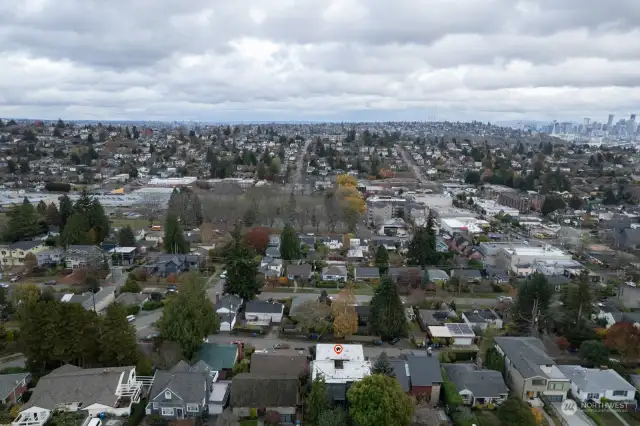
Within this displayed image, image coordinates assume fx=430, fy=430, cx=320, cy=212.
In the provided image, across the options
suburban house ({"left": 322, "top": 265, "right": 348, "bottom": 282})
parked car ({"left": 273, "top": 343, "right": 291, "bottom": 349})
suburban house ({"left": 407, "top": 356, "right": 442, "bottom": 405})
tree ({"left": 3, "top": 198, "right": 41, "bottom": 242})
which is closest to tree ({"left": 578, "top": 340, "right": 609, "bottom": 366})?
suburban house ({"left": 407, "top": 356, "right": 442, "bottom": 405})

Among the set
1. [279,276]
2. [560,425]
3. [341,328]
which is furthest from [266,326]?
[560,425]

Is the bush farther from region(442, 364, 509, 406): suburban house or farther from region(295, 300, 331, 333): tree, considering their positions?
region(442, 364, 509, 406): suburban house

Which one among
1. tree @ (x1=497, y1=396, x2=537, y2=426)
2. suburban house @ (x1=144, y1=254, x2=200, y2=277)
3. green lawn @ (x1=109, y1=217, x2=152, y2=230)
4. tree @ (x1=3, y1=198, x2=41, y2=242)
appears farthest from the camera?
green lawn @ (x1=109, y1=217, x2=152, y2=230)

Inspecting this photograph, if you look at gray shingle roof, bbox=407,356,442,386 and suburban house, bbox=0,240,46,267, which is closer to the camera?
gray shingle roof, bbox=407,356,442,386

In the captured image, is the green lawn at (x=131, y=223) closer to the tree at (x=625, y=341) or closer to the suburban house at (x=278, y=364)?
the suburban house at (x=278, y=364)

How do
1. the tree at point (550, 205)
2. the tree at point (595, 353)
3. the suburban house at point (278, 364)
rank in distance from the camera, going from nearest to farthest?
the suburban house at point (278, 364), the tree at point (595, 353), the tree at point (550, 205)

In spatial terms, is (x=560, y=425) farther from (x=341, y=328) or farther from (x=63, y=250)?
(x=63, y=250)

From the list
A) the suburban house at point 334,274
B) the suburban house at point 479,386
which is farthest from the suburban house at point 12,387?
the suburban house at point 334,274
